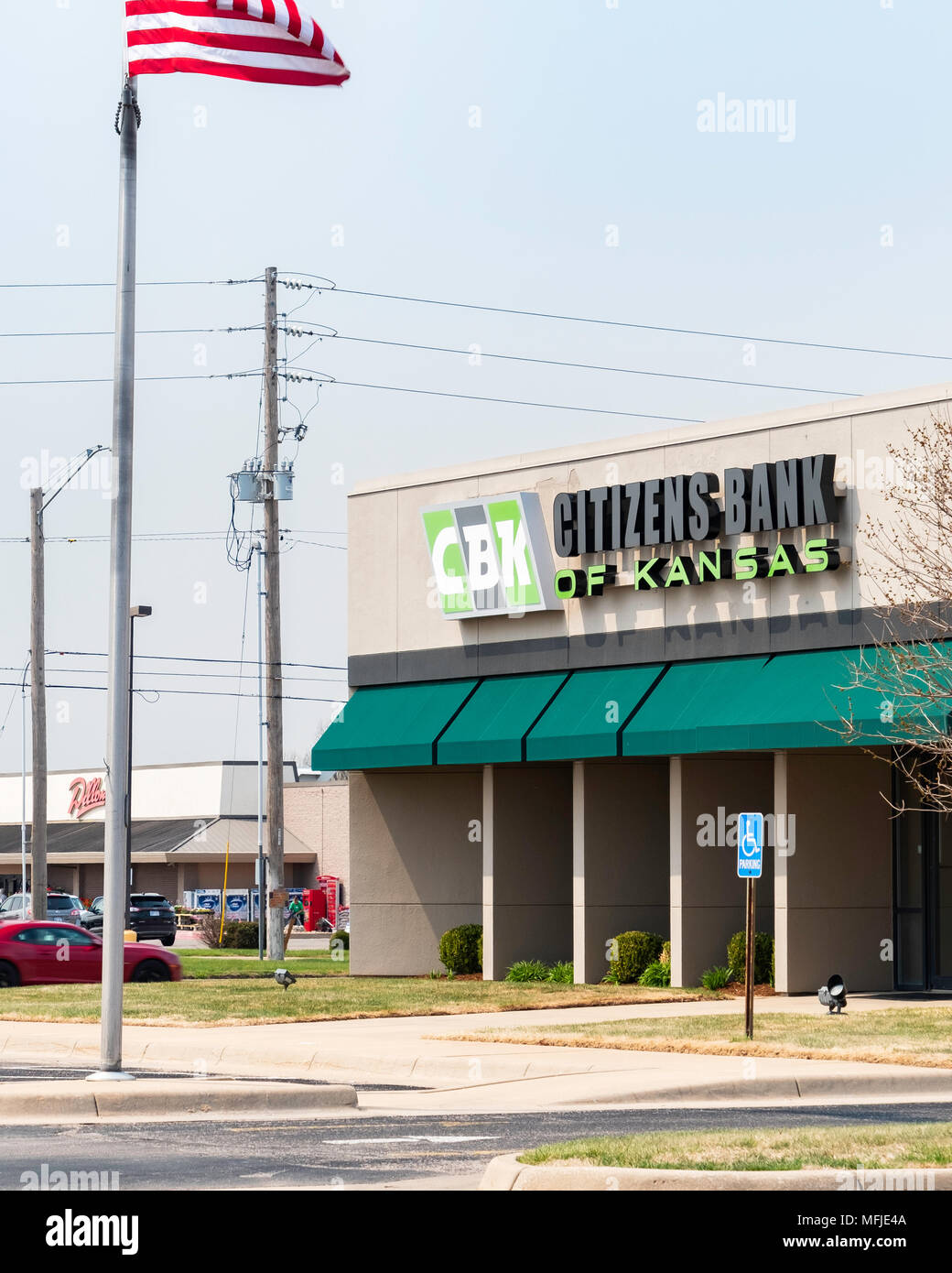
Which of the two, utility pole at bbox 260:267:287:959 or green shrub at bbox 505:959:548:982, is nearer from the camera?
green shrub at bbox 505:959:548:982

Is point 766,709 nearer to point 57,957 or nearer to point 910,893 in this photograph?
point 910,893

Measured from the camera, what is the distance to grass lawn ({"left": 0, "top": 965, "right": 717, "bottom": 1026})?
25625 mm

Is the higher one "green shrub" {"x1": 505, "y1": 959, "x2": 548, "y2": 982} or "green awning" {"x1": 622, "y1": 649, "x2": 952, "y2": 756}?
"green awning" {"x1": 622, "y1": 649, "x2": 952, "y2": 756}

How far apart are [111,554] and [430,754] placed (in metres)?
15.9

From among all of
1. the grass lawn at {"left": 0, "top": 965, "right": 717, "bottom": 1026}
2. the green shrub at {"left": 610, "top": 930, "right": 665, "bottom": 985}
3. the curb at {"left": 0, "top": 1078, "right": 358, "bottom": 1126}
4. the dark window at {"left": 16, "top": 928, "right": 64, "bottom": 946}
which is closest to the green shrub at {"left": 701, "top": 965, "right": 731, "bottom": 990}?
the grass lawn at {"left": 0, "top": 965, "right": 717, "bottom": 1026}

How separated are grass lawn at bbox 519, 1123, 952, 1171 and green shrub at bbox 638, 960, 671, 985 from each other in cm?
1750

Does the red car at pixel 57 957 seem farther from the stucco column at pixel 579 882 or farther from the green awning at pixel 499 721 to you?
the stucco column at pixel 579 882

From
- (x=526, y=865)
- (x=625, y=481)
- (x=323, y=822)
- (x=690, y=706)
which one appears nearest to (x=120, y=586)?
(x=690, y=706)

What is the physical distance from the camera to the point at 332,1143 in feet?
44.7

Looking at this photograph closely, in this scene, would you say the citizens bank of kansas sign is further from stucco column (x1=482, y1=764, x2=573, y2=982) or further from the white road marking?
the white road marking

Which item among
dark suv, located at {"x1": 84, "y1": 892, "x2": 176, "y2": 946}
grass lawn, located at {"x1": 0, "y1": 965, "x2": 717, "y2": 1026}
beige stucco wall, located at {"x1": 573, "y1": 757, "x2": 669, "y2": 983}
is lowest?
dark suv, located at {"x1": 84, "y1": 892, "x2": 176, "y2": 946}

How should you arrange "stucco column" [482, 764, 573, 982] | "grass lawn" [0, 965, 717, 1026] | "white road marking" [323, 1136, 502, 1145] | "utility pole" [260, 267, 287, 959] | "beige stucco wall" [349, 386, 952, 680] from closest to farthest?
"white road marking" [323, 1136, 502, 1145]
"grass lawn" [0, 965, 717, 1026]
"beige stucco wall" [349, 386, 952, 680]
"stucco column" [482, 764, 573, 982]
"utility pole" [260, 267, 287, 959]

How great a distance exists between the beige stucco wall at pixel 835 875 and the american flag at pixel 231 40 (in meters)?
15.3
